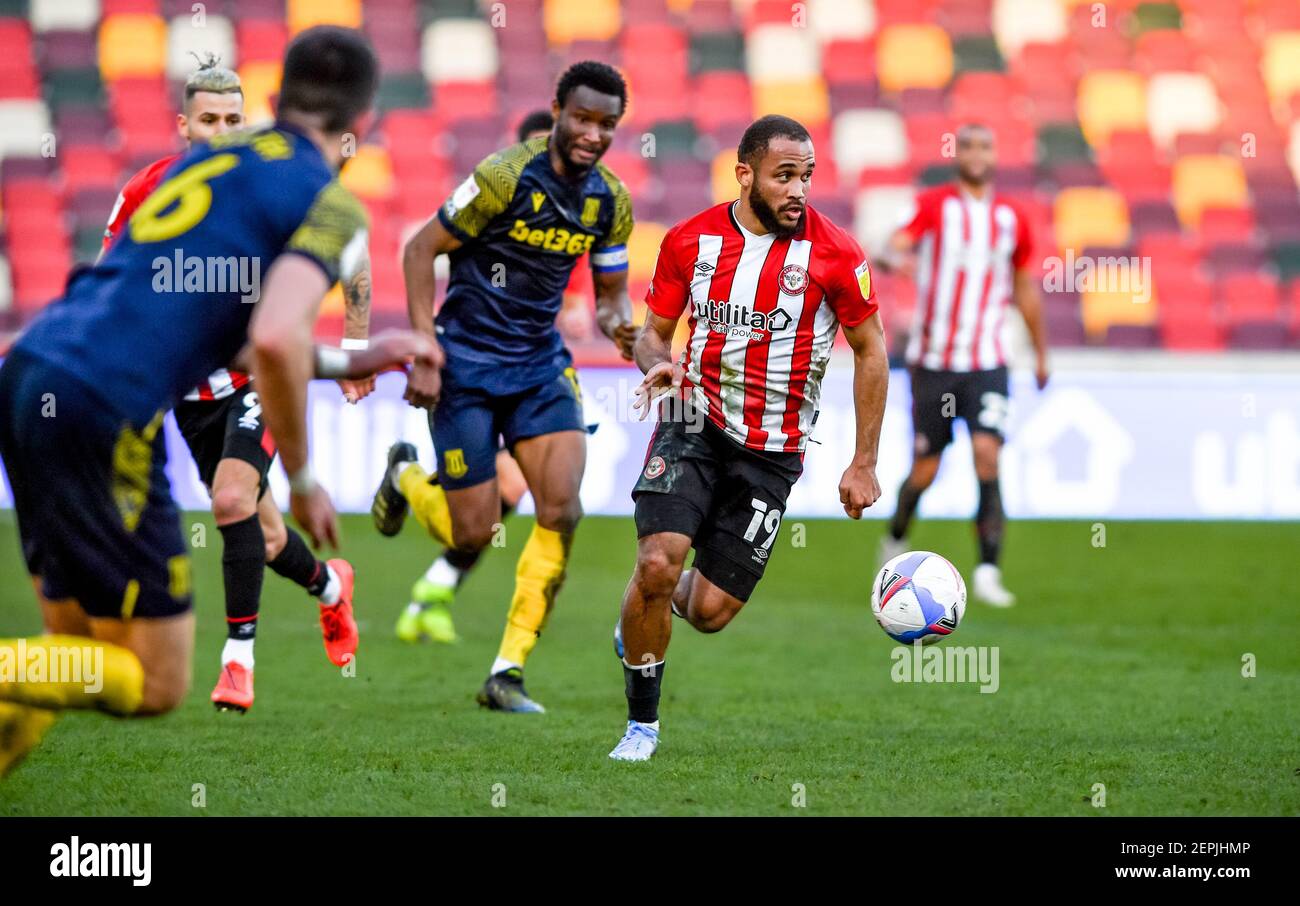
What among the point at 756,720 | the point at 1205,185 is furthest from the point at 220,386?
the point at 1205,185

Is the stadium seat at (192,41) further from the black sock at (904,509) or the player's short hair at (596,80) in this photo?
the player's short hair at (596,80)

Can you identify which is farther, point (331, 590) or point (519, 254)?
point (331, 590)

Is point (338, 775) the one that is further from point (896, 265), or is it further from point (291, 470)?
point (896, 265)

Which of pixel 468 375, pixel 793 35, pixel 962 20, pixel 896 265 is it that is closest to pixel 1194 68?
pixel 962 20

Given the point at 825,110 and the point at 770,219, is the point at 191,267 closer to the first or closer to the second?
the point at 770,219

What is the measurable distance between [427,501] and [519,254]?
122 centimetres

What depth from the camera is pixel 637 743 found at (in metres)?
5.68

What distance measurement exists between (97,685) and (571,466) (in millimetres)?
3069

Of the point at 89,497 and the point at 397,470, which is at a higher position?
the point at 397,470

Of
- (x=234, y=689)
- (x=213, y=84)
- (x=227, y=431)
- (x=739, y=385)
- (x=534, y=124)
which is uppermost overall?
(x=534, y=124)

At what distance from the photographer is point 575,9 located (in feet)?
63.3

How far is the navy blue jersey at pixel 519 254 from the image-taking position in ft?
22.4

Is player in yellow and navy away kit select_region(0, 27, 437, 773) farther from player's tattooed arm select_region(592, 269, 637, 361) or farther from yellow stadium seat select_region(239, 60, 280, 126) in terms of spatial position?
yellow stadium seat select_region(239, 60, 280, 126)

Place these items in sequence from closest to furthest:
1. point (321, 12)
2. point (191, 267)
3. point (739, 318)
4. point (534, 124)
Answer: point (191, 267) → point (739, 318) → point (534, 124) → point (321, 12)
